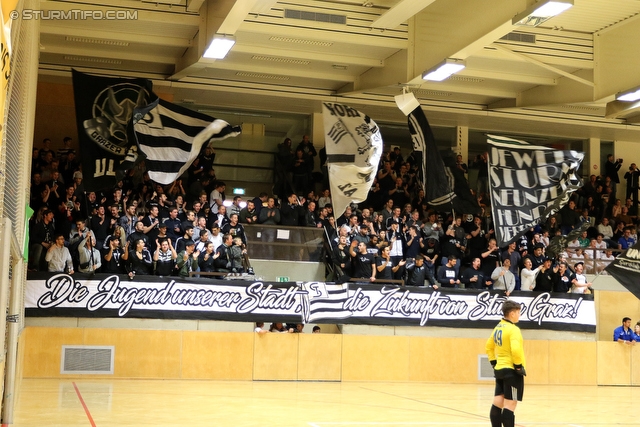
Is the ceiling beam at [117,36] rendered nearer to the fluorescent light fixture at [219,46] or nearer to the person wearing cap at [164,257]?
the fluorescent light fixture at [219,46]

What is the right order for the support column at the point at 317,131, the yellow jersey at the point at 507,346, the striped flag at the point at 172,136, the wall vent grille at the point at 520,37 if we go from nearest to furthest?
1. the yellow jersey at the point at 507,346
2. the striped flag at the point at 172,136
3. the wall vent grille at the point at 520,37
4. the support column at the point at 317,131

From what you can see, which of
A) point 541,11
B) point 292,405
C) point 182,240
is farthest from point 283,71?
point 292,405

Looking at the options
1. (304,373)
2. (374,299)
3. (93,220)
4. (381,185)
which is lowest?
(304,373)

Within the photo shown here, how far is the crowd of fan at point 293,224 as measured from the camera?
64.3 feet

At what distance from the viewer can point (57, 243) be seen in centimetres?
1881

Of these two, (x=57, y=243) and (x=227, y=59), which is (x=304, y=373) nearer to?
(x=57, y=243)

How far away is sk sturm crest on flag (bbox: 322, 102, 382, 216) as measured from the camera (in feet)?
64.0

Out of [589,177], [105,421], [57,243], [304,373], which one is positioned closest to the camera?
[105,421]

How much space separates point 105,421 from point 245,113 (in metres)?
18.0

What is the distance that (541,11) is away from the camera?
49.6ft

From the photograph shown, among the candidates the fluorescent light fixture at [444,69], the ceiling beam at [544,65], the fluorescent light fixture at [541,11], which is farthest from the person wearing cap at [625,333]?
the fluorescent light fixture at [541,11]

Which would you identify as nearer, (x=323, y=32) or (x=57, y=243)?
(x=57, y=243)

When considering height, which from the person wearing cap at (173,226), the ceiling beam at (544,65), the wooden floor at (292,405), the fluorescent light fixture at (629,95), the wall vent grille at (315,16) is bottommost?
the wooden floor at (292,405)

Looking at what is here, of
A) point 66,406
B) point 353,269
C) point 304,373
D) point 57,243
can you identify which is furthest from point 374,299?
point 66,406
